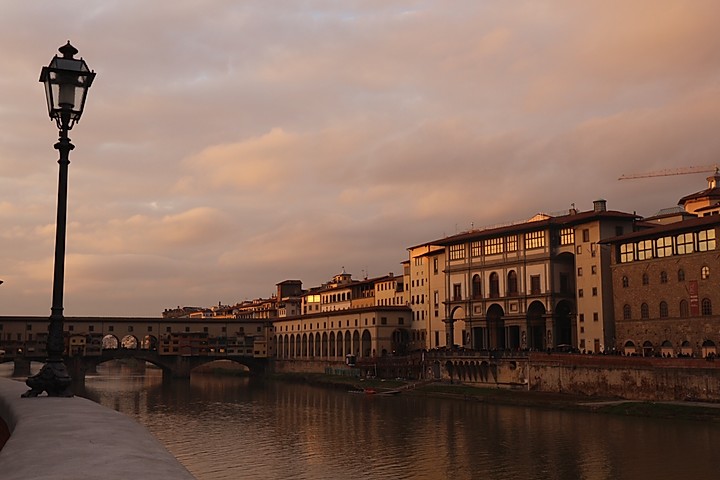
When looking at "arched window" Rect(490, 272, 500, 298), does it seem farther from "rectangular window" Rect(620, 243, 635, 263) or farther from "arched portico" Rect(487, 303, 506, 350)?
"rectangular window" Rect(620, 243, 635, 263)

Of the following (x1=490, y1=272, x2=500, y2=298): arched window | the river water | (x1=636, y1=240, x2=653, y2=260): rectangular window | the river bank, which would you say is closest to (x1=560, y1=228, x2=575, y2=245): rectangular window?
(x1=490, y1=272, x2=500, y2=298): arched window

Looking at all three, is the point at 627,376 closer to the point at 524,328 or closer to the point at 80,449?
the point at 524,328

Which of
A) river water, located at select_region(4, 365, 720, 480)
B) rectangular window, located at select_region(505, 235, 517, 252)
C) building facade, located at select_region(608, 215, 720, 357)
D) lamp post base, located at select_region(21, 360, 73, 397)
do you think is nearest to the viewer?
lamp post base, located at select_region(21, 360, 73, 397)

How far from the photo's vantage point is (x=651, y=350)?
73.6 meters

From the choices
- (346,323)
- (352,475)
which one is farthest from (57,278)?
(346,323)

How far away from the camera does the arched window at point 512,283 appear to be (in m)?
92.2

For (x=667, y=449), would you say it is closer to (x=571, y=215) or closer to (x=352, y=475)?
(x=352, y=475)

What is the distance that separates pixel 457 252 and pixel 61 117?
91164 millimetres

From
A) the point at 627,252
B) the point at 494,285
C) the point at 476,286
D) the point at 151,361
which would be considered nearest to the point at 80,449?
the point at 627,252

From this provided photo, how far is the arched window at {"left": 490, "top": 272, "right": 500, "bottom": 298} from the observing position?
94.4m

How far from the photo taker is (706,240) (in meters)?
69.3

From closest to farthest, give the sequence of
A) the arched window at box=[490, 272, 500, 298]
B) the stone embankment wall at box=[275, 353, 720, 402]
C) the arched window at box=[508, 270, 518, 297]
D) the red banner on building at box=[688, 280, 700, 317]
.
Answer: the stone embankment wall at box=[275, 353, 720, 402] < the red banner on building at box=[688, 280, 700, 317] < the arched window at box=[508, 270, 518, 297] < the arched window at box=[490, 272, 500, 298]

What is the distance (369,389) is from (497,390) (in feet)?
57.4

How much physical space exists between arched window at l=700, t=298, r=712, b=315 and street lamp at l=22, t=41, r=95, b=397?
67.8 meters
